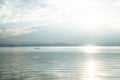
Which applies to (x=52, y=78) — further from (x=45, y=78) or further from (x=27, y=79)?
(x=27, y=79)

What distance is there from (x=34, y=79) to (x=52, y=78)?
3.25 m

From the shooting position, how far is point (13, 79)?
4134 centimetres

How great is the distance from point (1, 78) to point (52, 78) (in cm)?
893

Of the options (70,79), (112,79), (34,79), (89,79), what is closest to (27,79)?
(34,79)

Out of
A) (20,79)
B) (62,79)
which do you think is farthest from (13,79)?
(62,79)

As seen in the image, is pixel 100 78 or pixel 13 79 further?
pixel 100 78

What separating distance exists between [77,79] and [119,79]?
723 centimetres

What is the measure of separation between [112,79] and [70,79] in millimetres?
7513

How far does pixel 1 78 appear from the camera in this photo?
4250cm

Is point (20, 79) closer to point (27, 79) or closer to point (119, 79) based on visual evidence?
point (27, 79)

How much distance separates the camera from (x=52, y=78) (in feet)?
140

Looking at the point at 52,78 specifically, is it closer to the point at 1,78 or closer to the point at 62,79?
the point at 62,79

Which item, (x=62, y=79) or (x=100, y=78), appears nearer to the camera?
(x=62, y=79)

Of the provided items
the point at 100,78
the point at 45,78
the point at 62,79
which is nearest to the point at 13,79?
the point at 45,78
